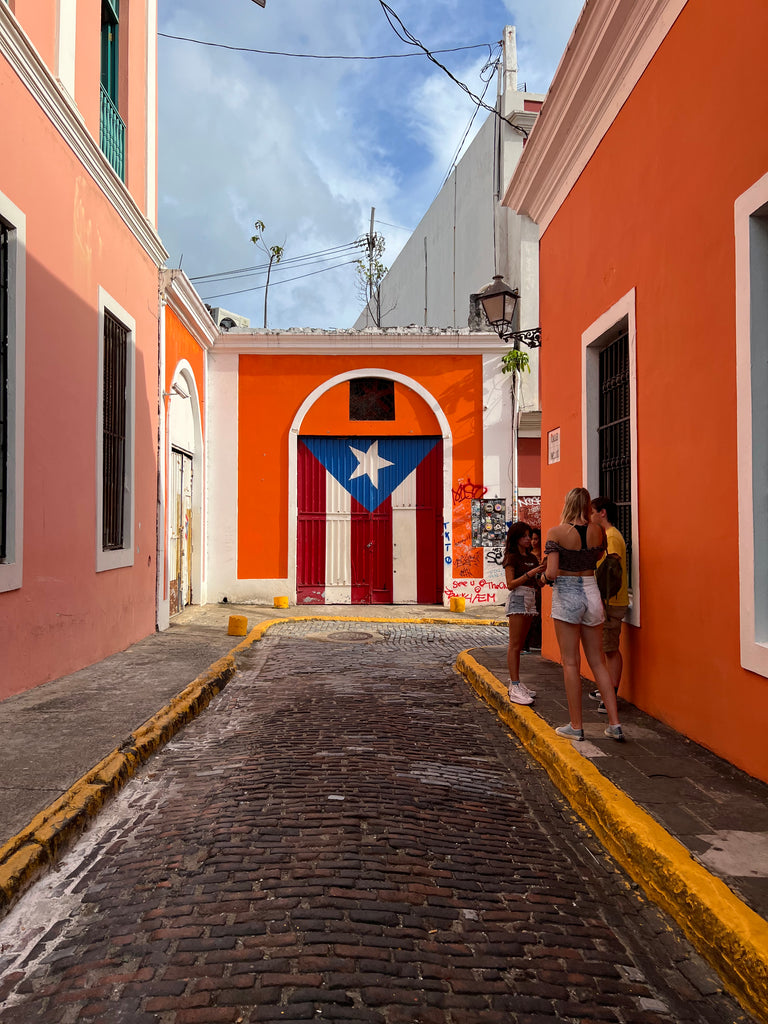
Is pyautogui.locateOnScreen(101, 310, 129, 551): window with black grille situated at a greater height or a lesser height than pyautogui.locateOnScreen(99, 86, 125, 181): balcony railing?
lesser

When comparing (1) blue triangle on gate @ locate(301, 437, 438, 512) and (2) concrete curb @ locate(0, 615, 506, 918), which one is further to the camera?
(1) blue triangle on gate @ locate(301, 437, 438, 512)

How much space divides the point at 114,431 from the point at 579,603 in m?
5.96

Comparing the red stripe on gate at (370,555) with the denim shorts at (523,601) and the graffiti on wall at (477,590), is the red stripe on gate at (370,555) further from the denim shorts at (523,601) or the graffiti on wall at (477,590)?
the denim shorts at (523,601)

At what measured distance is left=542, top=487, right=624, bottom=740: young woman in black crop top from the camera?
4.88 metres

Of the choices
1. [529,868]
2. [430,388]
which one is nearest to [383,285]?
[430,388]

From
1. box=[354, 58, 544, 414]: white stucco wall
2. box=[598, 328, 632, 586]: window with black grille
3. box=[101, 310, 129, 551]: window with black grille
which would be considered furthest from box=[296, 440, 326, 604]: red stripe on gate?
box=[598, 328, 632, 586]: window with black grille

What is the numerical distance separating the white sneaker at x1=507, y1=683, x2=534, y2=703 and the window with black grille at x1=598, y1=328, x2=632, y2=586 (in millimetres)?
1243

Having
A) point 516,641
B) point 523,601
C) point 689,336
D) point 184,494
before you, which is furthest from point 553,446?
point 184,494

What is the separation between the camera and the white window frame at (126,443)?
8031 mm

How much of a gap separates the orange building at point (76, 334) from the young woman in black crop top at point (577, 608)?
4063 mm

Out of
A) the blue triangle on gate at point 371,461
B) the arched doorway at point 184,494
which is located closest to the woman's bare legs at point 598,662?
the arched doorway at point 184,494

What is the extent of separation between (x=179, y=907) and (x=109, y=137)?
832 cm

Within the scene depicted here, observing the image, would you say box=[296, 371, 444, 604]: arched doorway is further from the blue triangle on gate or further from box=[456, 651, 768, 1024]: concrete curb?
box=[456, 651, 768, 1024]: concrete curb

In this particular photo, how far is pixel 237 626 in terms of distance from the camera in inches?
403
